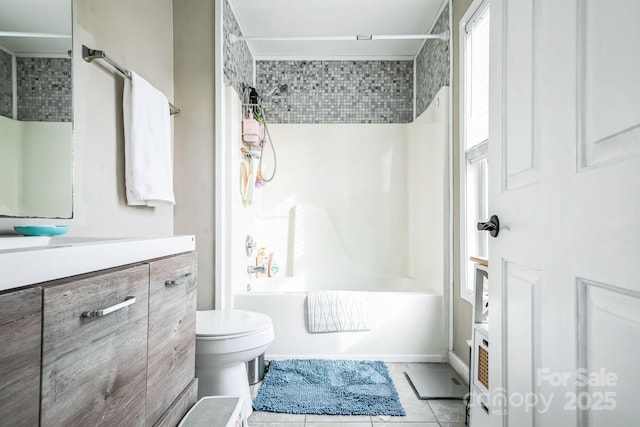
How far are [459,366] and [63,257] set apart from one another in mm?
2213

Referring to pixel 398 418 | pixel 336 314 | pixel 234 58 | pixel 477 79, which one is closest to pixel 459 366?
pixel 398 418

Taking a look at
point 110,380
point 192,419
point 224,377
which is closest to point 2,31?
point 110,380

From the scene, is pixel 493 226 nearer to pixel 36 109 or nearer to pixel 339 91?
pixel 36 109

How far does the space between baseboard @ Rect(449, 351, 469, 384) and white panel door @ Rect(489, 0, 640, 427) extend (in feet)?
3.84

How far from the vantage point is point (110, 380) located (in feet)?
2.44

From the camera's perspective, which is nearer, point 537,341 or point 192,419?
point 537,341

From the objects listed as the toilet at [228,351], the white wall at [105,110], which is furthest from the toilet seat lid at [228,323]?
the white wall at [105,110]

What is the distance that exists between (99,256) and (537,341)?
39.8 inches

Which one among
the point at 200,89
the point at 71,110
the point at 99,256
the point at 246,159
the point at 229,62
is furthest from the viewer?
the point at 246,159

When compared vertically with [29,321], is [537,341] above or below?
below

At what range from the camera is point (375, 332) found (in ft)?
7.54

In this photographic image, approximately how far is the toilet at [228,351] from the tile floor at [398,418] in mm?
135

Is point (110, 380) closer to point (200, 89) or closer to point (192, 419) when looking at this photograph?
point (192, 419)

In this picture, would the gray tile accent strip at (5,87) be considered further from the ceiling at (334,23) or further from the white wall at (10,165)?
the ceiling at (334,23)
